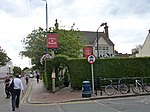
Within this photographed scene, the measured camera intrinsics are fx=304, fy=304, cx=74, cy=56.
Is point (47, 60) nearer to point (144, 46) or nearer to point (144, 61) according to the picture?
point (144, 61)

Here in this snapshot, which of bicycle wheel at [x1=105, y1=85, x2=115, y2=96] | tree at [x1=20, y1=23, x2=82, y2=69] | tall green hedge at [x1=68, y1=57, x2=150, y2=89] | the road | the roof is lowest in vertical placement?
the road

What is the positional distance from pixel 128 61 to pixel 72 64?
→ 4784 mm

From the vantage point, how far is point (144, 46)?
65.9 m

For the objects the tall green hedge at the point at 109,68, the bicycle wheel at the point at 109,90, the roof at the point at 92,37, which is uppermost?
the roof at the point at 92,37

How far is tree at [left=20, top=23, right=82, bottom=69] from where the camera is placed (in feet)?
115

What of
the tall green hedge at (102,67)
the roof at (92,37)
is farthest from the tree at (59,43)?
the roof at (92,37)

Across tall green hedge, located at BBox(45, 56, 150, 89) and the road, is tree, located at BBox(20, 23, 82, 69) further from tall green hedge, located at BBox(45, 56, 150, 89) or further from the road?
the road

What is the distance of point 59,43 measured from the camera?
34844 millimetres

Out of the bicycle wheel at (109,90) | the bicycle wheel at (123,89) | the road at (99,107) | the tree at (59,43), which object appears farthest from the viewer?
the tree at (59,43)

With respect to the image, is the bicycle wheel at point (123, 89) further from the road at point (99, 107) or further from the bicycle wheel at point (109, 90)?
the road at point (99, 107)

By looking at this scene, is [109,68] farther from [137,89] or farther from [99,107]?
[99,107]

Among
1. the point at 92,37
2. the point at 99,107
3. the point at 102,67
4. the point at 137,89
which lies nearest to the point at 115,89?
the point at 137,89

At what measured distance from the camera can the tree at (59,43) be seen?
1379 inches

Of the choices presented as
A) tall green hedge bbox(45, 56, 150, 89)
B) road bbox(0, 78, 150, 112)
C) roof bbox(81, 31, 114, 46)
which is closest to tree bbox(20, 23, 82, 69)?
tall green hedge bbox(45, 56, 150, 89)
